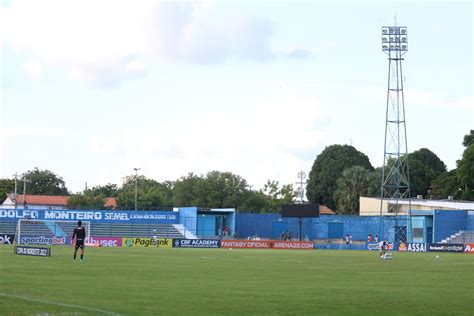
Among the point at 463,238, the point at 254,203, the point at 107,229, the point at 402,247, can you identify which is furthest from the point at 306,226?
the point at 254,203

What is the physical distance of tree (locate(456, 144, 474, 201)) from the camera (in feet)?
452

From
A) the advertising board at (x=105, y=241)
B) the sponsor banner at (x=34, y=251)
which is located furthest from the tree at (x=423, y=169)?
the sponsor banner at (x=34, y=251)

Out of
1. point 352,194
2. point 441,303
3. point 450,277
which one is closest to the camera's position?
point 441,303

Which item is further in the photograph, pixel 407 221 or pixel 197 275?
pixel 407 221

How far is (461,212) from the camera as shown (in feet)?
349

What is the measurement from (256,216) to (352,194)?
125ft

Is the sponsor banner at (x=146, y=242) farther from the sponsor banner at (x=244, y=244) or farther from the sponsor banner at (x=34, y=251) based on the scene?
the sponsor banner at (x=34, y=251)

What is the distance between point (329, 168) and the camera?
170750 mm

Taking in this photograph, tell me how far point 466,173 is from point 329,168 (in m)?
36.2

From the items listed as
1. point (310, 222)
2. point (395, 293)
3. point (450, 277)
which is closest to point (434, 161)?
point (310, 222)

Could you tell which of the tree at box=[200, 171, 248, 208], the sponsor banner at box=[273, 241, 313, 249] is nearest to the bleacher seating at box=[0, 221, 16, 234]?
the sponsor banner at box=[273, 241, 313, 249]

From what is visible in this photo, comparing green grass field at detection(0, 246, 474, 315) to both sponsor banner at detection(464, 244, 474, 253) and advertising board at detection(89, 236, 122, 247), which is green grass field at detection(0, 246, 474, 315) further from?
sponsor banner at detection(464, 244, 474, 253)

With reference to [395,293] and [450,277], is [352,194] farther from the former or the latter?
[395,293]

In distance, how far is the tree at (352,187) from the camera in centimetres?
15525
